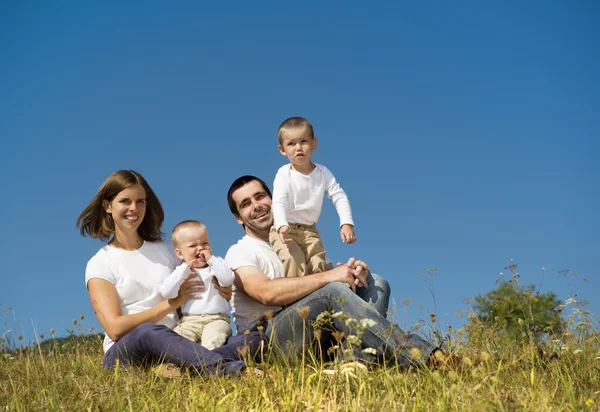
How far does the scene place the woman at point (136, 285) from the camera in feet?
18.7

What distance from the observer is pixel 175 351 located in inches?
223

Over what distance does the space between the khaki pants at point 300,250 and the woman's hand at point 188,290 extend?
35.6 inches

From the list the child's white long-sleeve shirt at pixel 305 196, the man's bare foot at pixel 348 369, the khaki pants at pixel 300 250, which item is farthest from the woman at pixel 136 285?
the child's white long-sleeve shirt at pixel 305 196

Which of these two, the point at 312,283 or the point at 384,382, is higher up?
the point at 312,283

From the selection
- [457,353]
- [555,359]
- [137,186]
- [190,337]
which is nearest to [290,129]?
Result: [137,186]

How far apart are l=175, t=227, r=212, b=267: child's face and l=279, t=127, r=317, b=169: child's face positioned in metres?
1.34

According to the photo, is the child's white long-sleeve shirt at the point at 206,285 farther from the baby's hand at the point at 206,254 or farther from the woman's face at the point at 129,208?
the woman's face at the point at 129,208

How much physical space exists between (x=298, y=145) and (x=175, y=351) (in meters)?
2.66

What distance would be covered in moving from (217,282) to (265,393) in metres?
2.09

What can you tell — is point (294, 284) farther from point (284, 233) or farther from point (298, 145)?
point (298, 145)

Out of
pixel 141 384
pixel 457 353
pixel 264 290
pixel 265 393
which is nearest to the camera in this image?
pixel 265 393

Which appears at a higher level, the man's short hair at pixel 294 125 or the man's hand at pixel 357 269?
the man's short hair at pixel 294 125

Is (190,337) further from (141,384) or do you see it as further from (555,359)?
(555,359)

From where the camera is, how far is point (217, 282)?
641 cm
